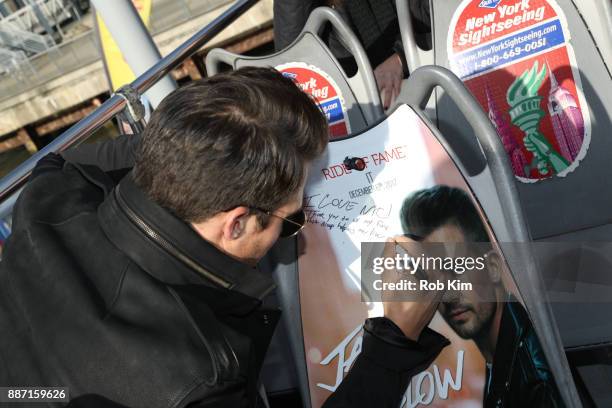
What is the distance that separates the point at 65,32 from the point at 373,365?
16.2 meters

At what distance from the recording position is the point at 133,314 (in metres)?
1.22

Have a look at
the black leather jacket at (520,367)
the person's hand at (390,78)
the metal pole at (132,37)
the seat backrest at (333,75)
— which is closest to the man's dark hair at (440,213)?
the black leather jacket at (520,367)

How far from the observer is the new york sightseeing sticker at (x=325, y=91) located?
2.68 meters

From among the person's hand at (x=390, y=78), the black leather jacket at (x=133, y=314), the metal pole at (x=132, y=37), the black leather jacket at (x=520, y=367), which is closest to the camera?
the black leather jacket at (x=133, y=314)

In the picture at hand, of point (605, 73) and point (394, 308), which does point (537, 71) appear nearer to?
point (605, 73)

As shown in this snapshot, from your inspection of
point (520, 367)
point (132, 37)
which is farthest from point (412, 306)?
point (132, 37)

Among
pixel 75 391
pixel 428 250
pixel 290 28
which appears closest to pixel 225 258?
pixel 75 391

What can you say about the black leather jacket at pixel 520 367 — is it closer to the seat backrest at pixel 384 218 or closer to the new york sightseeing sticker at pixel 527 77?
the seat backrest at pixel 384 218

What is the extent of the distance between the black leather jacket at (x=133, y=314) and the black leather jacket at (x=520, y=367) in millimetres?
262

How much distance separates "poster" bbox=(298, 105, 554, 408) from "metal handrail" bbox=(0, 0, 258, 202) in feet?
3.10

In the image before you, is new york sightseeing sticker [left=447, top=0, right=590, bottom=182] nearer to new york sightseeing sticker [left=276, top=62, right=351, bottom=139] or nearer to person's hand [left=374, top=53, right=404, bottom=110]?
new york sightseeing sticker [left=276, top=62, right=351, bottom=139]

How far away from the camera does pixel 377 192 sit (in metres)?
1.89

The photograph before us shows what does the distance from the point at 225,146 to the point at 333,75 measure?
60.8 inches

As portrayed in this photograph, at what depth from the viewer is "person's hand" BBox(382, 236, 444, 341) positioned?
5.58 ft
